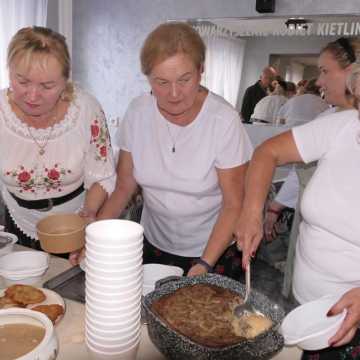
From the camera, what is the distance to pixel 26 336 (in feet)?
2.60

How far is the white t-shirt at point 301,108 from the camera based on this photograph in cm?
330

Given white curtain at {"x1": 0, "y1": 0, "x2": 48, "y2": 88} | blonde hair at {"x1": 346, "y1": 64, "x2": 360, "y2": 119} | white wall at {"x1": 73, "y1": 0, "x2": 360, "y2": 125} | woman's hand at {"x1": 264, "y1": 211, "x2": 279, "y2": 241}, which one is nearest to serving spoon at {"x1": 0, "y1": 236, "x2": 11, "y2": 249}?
blonde hair at {"x1": 346, "y1": 64, "x2": 360, "y2": 119}

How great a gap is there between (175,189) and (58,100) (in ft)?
1.73

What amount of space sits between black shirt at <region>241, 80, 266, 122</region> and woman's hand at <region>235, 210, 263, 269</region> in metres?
2.51

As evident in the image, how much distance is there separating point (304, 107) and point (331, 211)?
7.84 ft

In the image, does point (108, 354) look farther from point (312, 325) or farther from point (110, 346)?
point (312, 325)

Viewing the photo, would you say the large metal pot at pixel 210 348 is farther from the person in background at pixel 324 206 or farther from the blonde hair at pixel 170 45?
the blonde hair at pixel 170 45

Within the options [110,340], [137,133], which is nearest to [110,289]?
[110,340]

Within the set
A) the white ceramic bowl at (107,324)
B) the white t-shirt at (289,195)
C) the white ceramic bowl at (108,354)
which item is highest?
the white ceramic bowl at (107,324)

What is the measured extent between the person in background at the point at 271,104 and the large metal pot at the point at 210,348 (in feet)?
9.14

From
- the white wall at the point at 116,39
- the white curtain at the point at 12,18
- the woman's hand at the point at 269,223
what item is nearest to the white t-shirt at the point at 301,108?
the white wall at the point at 116,39

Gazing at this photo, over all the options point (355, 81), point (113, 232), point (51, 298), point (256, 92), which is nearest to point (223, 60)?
point (256, 92)

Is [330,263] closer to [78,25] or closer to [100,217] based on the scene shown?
[100,217]

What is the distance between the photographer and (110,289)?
2.47 feet
